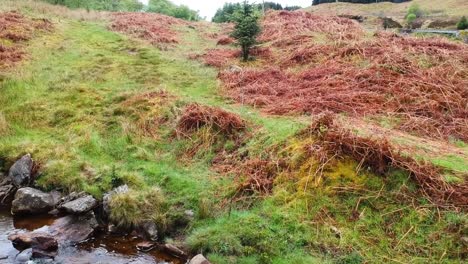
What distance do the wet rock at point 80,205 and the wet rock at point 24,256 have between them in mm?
1313

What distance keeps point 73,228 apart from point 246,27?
12.5 m

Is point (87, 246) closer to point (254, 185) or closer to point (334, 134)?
point (254, 185)

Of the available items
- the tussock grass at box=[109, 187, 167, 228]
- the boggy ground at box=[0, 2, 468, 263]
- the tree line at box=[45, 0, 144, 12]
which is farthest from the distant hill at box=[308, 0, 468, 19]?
the tussock grass at box=[109, 187, 167, 228]

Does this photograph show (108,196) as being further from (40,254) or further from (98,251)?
(40,254)

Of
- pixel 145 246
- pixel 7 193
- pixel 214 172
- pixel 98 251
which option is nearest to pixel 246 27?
pixel 214 172

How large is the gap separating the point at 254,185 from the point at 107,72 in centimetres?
1001

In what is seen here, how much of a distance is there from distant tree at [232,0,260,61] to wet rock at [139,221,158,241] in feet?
37.9

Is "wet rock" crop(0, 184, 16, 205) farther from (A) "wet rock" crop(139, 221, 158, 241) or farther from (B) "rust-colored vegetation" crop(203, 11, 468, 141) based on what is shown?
(B) "rust-colored vegetation" crop(203, 11, 468, 141)

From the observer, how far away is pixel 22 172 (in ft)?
32.3

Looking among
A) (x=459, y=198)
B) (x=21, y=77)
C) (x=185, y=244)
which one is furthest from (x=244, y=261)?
(x=21, y=77)

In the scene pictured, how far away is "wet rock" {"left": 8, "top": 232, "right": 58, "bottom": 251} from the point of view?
7.54 meters

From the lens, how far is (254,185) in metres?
8.50

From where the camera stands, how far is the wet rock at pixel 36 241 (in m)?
7.54

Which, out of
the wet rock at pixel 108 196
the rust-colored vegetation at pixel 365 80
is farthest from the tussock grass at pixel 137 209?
the rust-colored vegetation at pixel 365 80
